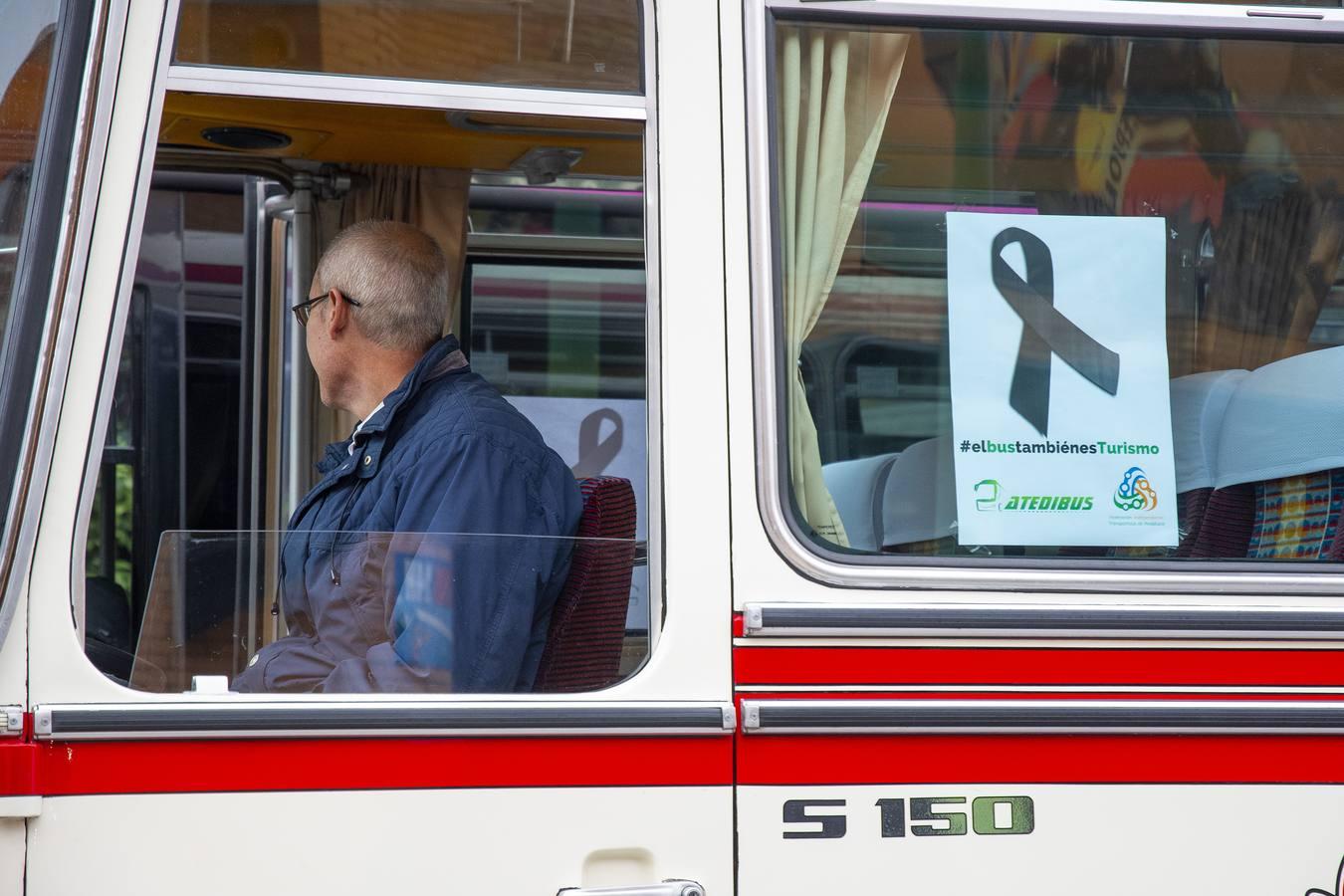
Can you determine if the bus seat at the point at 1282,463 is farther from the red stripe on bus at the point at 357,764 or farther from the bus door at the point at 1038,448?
the red stripe on bus at the point at 357,764

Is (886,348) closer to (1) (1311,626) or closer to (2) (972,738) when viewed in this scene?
(2) (972,738)

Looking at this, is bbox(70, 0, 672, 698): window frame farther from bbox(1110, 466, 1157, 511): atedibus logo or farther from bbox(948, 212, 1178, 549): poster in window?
bbox(1110, 466, 1157, 511): atedibus logo

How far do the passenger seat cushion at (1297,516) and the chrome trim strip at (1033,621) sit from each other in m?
0.16

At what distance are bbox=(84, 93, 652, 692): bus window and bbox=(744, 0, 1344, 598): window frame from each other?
19cm

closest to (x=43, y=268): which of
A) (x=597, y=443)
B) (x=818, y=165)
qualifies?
(x=818, y=165)

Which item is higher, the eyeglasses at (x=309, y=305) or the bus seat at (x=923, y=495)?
the eyeglasses at (x=309, y=305)

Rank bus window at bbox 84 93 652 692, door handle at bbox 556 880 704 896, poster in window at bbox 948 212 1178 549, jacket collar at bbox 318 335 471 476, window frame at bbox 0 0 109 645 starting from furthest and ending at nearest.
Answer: jacket collar at bbox 318 335 471 476 → poster in window at bbox 948 212 1178 549 → bus window at bbox 84 93 652 692 → door handle at bbox 556 880 704 896 → window frame at bbox 0 0 109 645

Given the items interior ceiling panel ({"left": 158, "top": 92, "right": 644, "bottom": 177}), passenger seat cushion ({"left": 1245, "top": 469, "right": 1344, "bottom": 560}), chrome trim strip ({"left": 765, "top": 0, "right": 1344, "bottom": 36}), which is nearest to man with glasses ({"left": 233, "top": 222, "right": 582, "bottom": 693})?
interior ceiling panel ({"left": 158, "top": 92, "right": 644, "bottom": 177})

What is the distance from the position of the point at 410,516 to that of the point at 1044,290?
1.00 metres

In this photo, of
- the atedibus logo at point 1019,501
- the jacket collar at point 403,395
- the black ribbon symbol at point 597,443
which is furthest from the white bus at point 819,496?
the black ribbon symbol at point 597,443

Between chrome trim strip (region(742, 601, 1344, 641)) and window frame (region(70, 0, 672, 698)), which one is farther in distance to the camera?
chrome trim strip (region(742, 601, 1344, 641))

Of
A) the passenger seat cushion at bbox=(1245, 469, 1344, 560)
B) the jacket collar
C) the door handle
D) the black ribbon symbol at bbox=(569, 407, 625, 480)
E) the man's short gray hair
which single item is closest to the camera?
the door handle

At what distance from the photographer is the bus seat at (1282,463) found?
215 centimetres

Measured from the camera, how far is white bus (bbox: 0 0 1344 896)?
178 cm
